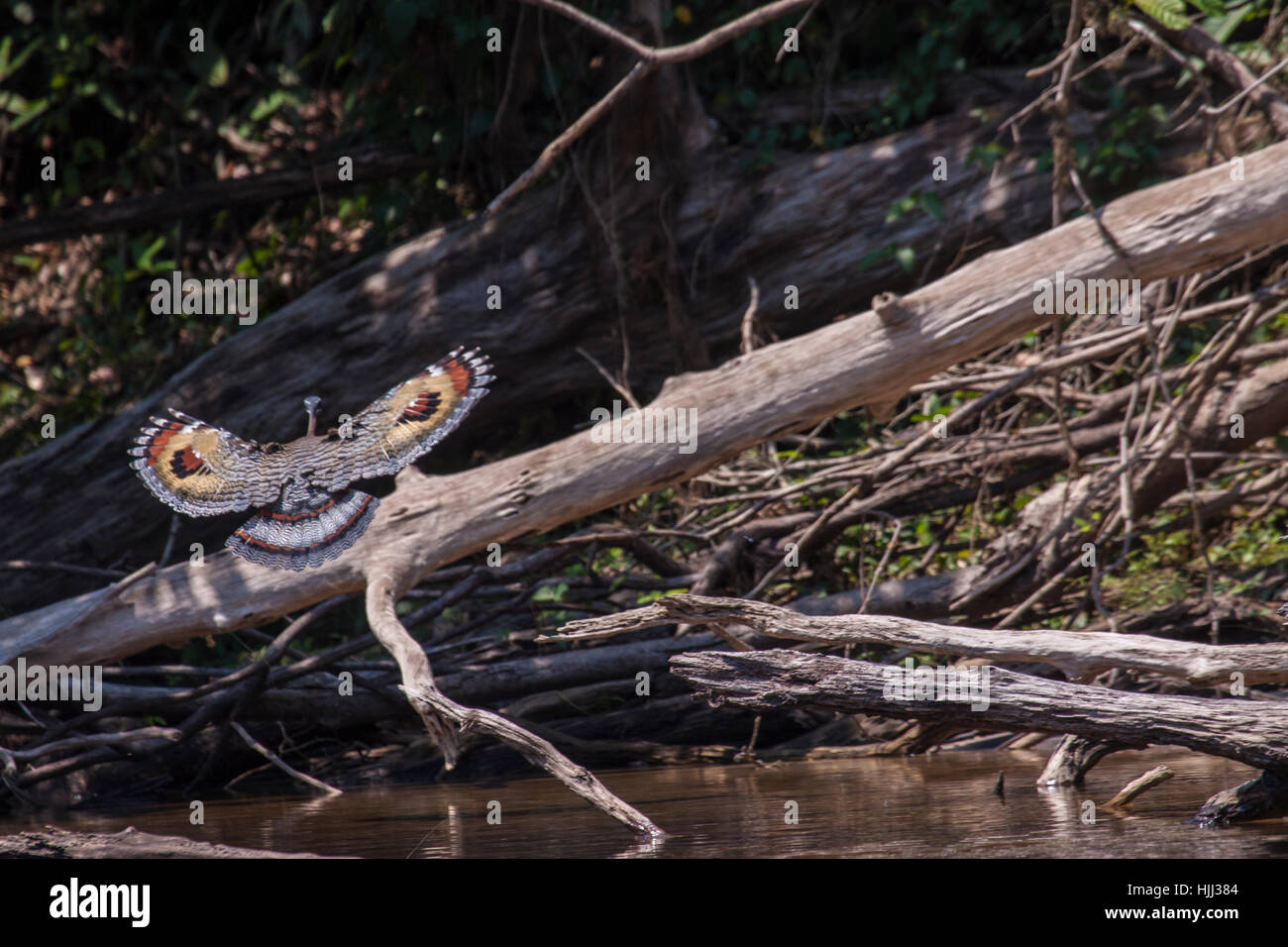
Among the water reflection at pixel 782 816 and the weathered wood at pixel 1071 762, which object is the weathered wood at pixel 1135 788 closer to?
the water reflection at pixel 782 816

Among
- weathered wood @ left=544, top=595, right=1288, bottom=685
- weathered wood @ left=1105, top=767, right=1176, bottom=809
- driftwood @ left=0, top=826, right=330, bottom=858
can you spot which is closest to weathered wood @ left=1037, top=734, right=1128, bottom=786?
weathered wood @ left=1105, top=767, right=1176, bottom=809

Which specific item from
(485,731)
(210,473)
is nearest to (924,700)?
(485,731)

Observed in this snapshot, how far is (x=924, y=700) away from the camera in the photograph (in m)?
3.20

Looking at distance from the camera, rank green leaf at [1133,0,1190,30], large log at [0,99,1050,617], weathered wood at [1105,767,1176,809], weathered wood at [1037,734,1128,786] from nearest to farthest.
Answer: weathered wood at [1105,767,1176,809] → weathered wood at [1037,734,1128,786] → green leaf at [1133,0,1190,30] → large log at [0,99,1050,617]

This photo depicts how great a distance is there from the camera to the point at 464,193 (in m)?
7.53

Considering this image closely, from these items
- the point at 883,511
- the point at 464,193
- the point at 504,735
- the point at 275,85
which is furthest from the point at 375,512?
the point at 275,85

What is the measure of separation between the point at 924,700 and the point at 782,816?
60cm

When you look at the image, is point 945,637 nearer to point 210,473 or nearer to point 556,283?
point 210,473

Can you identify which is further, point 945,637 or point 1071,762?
point 1071,762

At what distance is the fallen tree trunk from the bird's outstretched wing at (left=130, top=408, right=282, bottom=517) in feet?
1.41

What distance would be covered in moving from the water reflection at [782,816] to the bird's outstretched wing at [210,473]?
39.1 inches

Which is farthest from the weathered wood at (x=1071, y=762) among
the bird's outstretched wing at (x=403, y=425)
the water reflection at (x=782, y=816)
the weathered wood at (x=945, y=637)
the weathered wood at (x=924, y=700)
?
the bird's outstretched wing at (x=403, y=425)

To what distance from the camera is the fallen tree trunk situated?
423cm

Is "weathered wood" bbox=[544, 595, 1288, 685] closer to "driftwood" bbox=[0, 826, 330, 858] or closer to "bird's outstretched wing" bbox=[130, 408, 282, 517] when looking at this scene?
"driftwood" bbox=[0, 826, 330, 858]
